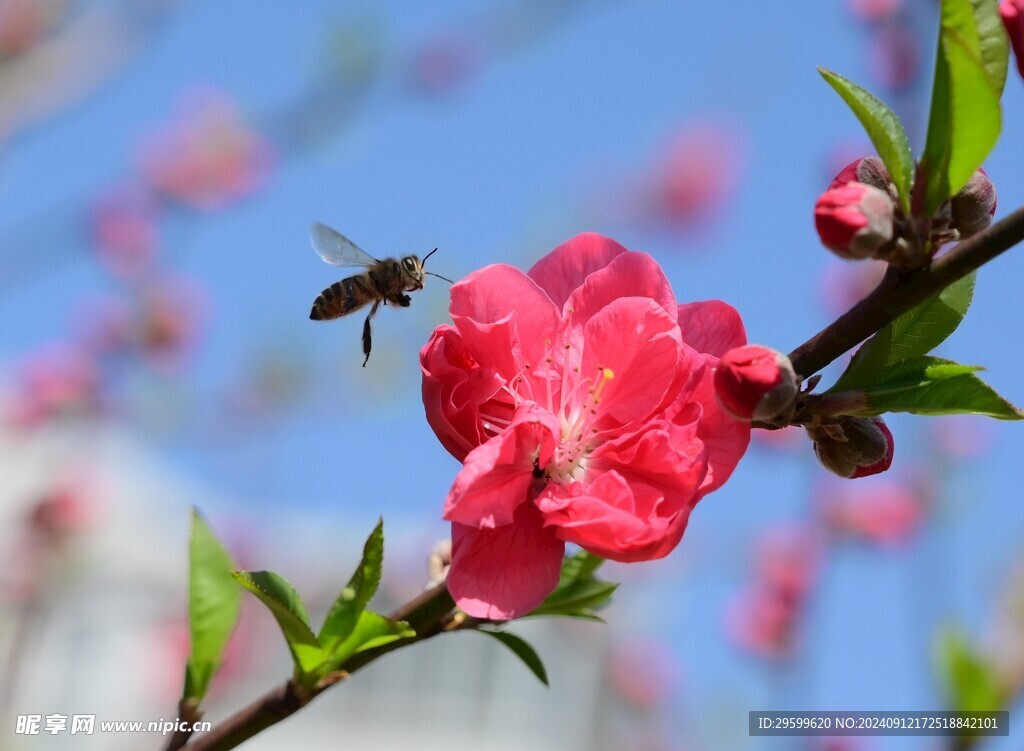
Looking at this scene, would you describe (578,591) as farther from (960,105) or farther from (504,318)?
(960,105)

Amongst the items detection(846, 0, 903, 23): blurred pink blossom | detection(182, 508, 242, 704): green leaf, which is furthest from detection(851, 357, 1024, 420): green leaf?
detection(846, 0, 903, 23): blurred pink blossom

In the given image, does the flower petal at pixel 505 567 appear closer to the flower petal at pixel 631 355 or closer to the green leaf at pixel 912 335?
the flower petal at pixel 631 355

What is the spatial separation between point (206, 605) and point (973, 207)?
3.23 ft

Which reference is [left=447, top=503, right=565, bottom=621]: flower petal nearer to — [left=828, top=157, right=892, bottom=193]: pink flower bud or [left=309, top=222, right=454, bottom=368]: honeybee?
[left=828, top=157, right=892, bottom=193]: pink flower bud

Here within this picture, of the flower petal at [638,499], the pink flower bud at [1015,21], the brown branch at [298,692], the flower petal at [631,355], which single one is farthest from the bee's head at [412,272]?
the pink flower bud at [1015,21]

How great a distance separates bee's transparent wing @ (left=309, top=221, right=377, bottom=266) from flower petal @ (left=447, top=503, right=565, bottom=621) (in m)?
1.10

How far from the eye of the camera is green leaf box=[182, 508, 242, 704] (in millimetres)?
1303

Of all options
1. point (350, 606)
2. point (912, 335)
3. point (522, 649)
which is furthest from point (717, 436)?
point (350, 606)

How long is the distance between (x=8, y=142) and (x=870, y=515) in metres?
4.45

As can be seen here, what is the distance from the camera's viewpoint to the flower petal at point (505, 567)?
3.81ft

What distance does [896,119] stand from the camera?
1.18 meters

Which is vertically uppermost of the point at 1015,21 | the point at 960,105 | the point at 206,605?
the point at 1015,21

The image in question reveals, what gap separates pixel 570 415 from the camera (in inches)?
58.1

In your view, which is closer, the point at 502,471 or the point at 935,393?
the point at 935,393
